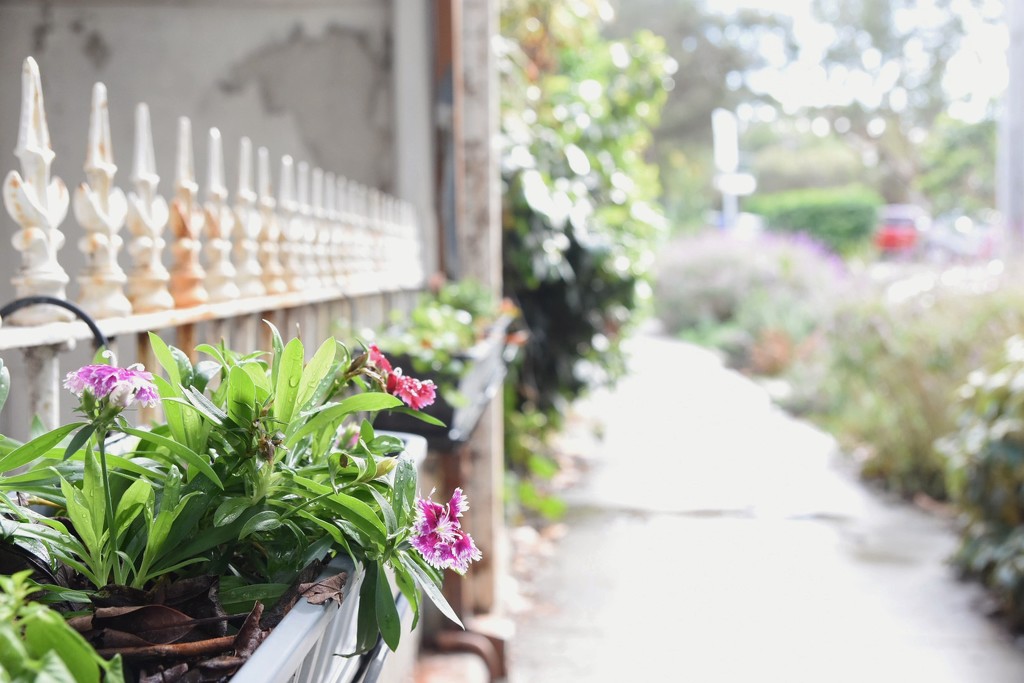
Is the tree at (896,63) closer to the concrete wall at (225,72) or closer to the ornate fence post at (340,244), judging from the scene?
the concrete wall at (225,72)

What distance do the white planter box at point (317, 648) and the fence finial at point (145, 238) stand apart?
2.36ft

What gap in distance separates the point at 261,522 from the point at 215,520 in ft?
0.14

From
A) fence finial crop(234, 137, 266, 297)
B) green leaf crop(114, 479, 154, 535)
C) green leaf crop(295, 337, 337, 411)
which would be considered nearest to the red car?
fence finial crop(234, 137, 266, 297)

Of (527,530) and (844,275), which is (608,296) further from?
(844,275)

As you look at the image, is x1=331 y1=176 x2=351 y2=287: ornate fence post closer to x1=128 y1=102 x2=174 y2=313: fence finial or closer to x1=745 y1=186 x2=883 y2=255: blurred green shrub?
x1=128 y1=102 x2=174 y2=313: fence finial

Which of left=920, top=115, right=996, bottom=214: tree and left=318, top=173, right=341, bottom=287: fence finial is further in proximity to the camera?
left=920, top=115, right=996, bottom=214: tree

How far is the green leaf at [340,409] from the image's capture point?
0.97 meters

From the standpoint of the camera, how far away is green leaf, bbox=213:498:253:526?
2.86 ft

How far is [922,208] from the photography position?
30328 millimetres

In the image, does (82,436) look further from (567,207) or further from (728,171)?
(728,171)

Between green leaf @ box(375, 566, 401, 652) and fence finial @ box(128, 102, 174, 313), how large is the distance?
87 cm

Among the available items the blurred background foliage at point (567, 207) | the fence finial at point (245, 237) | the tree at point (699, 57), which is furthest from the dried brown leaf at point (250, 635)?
the tree at point (699, 57)

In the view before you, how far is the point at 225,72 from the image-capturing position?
3.62 metres

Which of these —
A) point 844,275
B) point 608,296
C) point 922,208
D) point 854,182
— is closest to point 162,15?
point 608,296
